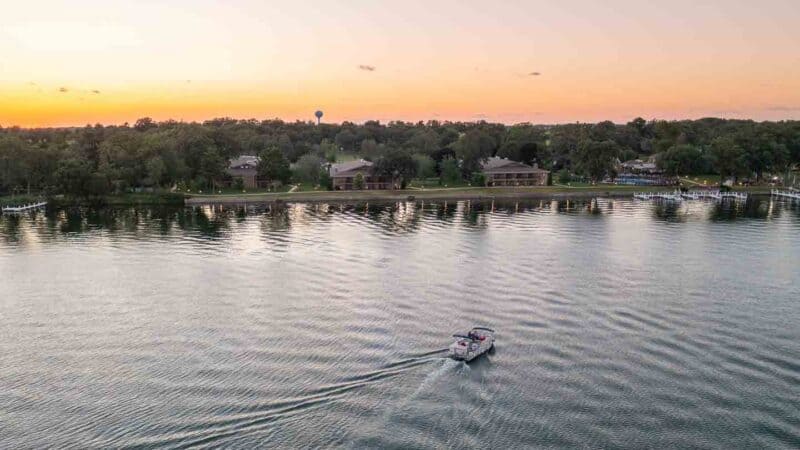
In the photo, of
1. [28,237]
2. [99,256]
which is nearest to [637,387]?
[99,256]

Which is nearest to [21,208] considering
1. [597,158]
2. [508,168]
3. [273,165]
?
[273,165]

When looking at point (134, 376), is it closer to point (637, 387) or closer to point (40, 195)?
point (637, 387)

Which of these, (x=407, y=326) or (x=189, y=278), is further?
(x=189, y=278)

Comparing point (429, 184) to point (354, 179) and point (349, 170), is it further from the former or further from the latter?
point (354, 179)

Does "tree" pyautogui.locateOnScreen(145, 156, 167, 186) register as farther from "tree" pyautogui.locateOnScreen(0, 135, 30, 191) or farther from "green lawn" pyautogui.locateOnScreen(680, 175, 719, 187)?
"green lawn" pyautogui.locateOnScreen(680, 175, 719, 187)

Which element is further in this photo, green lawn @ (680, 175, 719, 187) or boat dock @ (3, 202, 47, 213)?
green lawn @ (680, 175, 719, 187)

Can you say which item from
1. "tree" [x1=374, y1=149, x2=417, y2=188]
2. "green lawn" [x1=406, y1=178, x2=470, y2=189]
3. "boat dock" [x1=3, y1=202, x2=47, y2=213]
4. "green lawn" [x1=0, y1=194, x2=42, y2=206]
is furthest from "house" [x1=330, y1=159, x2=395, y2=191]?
"green lawn" [x1=0, y1=194, x2=42, y2=206]

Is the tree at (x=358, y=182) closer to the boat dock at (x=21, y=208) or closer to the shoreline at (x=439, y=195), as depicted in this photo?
the shoreline at (x=439, y=195)
